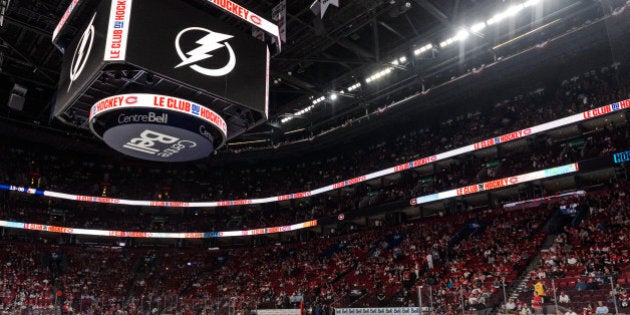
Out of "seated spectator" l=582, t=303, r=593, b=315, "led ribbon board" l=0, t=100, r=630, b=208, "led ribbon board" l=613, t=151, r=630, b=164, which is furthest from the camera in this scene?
"led ribbon board" l=0, t=100, r=630, b=208

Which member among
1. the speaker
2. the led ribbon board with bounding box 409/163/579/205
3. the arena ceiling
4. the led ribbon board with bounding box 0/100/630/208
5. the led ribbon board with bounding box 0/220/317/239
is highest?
the arena ceiling

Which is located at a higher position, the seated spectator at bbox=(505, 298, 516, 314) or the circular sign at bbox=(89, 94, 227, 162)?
the circular sign at bbox=(89, 94, 227, 162)

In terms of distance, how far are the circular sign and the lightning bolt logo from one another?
3.62ft

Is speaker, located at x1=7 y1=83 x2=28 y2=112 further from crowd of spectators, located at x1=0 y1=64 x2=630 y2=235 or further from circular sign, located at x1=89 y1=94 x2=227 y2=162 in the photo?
crowd of spectators, located at x1=0 y1=64 x2=630 y2=235

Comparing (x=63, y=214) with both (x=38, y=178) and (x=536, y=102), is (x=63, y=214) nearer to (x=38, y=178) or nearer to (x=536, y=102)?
(x=38, y=178)

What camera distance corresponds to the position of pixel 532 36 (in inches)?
1059

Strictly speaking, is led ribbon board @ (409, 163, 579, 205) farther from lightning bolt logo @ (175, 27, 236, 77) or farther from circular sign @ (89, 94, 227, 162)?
lightning bolt logo @ (175, 27, 236, 77)

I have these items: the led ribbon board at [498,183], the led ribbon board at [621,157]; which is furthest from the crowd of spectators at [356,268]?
the led ribbon board at [498,183]

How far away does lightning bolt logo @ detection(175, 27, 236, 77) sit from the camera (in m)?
12.1

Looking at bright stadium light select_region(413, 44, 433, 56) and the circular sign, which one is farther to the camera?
bright stadium light select_region(413, 44, 433, 56)

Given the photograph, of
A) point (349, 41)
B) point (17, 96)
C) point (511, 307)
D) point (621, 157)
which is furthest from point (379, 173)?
point (17, 96)

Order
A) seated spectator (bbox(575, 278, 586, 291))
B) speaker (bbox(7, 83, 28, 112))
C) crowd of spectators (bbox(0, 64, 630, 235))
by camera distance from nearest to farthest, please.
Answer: seated spectator (bbox(575, 278, 586, 291)) < speaker (bbox(7, 83, 28, 112)) < crowd of spectators (bbox(0, 64, 630, 235))

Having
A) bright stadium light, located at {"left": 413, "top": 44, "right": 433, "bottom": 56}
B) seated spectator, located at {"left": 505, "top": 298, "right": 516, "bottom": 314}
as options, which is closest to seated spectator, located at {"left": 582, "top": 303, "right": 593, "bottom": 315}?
seated spectator, located at {"left": 505, "top": 298, "right": 516, "bottom": 314}

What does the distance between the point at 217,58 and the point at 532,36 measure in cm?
2121
